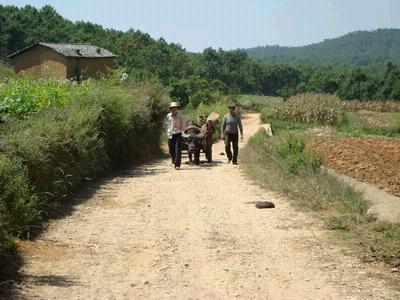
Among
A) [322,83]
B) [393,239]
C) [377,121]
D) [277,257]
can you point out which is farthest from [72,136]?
[322,83]

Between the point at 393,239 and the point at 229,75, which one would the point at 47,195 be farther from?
the point at 229,75

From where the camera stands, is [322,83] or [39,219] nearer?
[39,219]

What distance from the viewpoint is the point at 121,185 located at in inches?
514

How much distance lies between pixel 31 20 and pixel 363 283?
8390cm

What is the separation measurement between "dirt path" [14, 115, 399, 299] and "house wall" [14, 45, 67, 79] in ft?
123

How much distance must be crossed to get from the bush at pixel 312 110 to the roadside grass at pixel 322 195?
21448 mm

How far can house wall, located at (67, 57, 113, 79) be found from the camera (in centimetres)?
4663

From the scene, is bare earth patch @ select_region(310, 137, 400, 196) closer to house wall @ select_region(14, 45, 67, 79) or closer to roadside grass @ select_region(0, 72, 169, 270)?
roadside grass @ select_region(0, 72, 169, 270)

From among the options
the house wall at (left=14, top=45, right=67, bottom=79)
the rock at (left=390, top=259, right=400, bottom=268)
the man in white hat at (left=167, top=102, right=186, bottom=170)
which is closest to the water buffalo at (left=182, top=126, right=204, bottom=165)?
the man in white hat at (left=167, top=102, right=186, bottom=170)

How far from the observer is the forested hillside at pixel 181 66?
60219mm

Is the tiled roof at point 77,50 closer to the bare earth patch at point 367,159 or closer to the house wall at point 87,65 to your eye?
the house wall at point 87,65

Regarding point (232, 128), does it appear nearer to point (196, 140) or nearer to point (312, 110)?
point (196, 140)

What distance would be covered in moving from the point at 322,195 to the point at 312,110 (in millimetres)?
29526

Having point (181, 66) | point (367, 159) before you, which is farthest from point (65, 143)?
point (181, 66)
